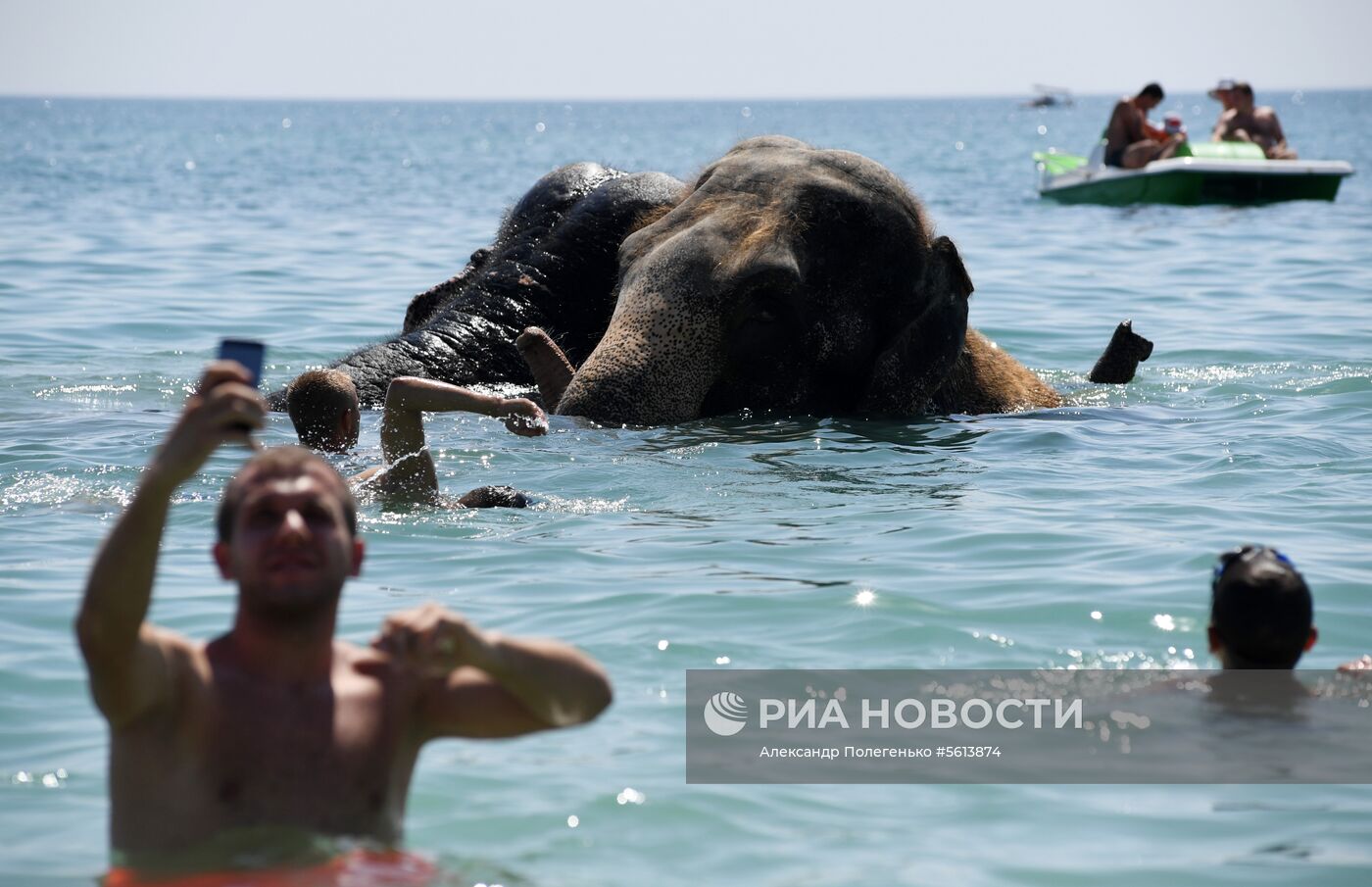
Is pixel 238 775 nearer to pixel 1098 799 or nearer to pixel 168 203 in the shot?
pixel 1098 799

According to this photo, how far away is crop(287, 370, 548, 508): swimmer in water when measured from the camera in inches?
260

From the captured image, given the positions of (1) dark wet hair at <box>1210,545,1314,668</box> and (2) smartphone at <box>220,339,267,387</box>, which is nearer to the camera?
(2) smartphone at <box>220,339,267,387</box>

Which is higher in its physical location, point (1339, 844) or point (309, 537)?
point (309, 537)

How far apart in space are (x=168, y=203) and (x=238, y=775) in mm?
27954

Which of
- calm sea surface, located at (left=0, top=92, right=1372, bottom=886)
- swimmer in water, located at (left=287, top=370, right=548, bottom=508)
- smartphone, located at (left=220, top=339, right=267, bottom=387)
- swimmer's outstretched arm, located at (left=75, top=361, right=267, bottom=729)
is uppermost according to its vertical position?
smartphone, located at (left=220, top=339, right=267, bottom=387)

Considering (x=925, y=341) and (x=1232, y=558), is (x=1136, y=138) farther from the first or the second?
(x=1232, y=558)

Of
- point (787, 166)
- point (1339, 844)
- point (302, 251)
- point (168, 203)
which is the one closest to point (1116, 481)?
point (787, 166)

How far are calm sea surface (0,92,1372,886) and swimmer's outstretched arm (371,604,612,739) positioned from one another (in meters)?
0.37

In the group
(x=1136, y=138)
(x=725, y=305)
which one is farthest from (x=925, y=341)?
(x=1136, y=138)

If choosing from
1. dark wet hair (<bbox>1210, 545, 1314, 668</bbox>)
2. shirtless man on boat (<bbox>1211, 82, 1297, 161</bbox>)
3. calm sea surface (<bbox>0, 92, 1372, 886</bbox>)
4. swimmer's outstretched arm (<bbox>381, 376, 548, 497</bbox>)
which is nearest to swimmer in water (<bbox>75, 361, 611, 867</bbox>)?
calm sea surface (<bbox>0, 92, 1372, 886</bbox>)

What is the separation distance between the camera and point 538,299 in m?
10.1

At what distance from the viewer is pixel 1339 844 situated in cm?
441

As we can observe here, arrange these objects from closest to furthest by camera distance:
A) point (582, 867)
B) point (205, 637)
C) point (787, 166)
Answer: point (582, 867) → point (205, 637) → point (787, 166)

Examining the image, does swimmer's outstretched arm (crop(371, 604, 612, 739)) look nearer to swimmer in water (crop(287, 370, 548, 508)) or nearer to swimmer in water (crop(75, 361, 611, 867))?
swimmer in water (crop(75, 361, 611, 867))
